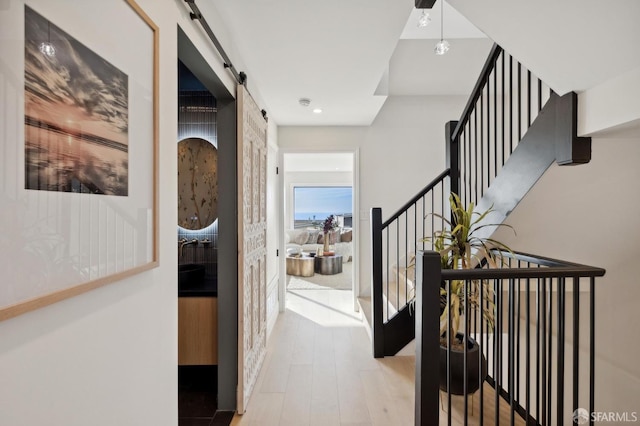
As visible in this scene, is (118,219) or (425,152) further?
(425,152)

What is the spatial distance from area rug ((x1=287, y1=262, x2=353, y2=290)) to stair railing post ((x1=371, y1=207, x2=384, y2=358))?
2359 mm

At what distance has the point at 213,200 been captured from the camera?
2.64m

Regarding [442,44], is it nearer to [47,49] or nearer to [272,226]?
[272,226]

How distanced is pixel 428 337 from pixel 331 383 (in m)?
1.35

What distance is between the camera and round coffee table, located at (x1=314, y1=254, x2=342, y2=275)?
20.4 ft

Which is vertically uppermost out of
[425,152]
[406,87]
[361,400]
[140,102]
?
[406,87]

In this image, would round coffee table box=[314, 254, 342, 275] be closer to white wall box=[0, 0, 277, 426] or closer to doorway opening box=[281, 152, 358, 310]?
doorway opening box=[281, 152, 358, 310]

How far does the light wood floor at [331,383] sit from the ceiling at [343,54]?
242 cm

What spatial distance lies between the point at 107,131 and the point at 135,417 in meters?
0.90

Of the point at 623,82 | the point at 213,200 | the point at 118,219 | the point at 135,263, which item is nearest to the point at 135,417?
the point at 135,263

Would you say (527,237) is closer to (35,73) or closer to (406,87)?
(406,87)

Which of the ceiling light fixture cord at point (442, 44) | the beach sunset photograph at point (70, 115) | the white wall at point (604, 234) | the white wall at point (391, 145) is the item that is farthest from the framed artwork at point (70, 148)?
the white wall at point (391, 145)

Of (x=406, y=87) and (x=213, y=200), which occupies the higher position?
(x=406, y=87)

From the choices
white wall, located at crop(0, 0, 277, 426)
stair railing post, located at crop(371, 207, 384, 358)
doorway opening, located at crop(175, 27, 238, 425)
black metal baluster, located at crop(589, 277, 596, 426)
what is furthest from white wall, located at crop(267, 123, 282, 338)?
black metal baluster, located at crop(589, 277, 596, 426)
